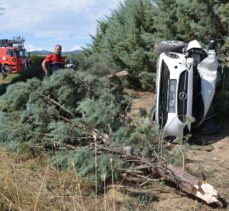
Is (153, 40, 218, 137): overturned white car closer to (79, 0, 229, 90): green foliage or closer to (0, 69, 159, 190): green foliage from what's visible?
(0, 69, 159, 190): green foliage

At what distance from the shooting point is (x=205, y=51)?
827cm

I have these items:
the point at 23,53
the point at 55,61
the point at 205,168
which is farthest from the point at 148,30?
the point at 23,53

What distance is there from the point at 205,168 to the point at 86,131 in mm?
1706

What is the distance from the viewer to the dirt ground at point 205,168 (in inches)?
210

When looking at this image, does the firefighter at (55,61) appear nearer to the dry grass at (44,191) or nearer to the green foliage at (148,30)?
the green foliage at (148,30)

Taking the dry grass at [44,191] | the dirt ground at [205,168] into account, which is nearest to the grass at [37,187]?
the dry grass at [44,191]

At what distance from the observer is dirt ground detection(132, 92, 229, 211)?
534cm

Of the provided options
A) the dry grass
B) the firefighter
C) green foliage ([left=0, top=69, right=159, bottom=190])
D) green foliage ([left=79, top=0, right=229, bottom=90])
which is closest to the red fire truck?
green foliage ([left=79, top=0, right=229, bottom=90])

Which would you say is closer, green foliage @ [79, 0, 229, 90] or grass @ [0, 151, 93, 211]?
grass @ [0, 151, 93, 211]

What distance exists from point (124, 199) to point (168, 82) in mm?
2903

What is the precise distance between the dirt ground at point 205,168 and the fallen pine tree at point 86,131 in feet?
0.46

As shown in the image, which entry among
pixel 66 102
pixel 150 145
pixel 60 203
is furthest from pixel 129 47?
pixel 60 203

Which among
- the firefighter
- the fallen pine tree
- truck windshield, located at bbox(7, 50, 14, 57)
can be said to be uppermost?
truck windshield, located at bbox(7, 50, 14, 57)

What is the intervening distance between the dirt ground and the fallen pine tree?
14cm
